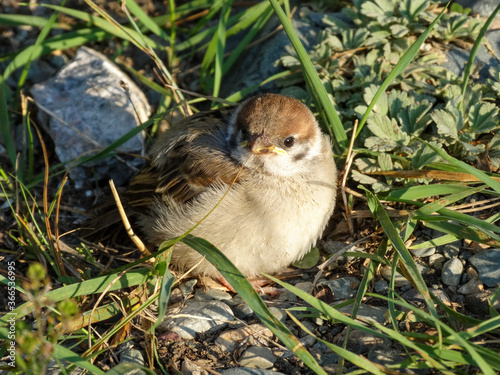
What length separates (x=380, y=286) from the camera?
3586 mm

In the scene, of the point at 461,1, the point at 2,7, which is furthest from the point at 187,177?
the point at 2,7

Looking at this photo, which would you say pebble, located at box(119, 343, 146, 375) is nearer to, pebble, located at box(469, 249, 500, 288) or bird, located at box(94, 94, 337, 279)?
bird, located at box(94, 94, 337, 279)

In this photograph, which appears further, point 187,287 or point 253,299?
point 187,287

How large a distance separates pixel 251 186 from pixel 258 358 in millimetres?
1101

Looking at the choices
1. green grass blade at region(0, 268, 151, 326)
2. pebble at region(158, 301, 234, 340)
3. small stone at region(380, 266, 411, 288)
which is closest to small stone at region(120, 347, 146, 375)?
pebble at region(158, 301, 234, 340)

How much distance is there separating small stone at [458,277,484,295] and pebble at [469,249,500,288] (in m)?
0.04

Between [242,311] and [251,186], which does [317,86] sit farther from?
[242,311]

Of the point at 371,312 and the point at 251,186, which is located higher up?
the point at 251,186

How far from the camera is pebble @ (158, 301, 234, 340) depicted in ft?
10.9

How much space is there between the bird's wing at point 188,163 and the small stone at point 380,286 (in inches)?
45.7

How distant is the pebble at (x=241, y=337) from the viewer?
3.23 meters

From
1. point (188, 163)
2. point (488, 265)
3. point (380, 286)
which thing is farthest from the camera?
point (188, 163)

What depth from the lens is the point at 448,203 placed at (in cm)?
354

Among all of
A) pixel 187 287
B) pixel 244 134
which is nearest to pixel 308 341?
pixel 187 287
